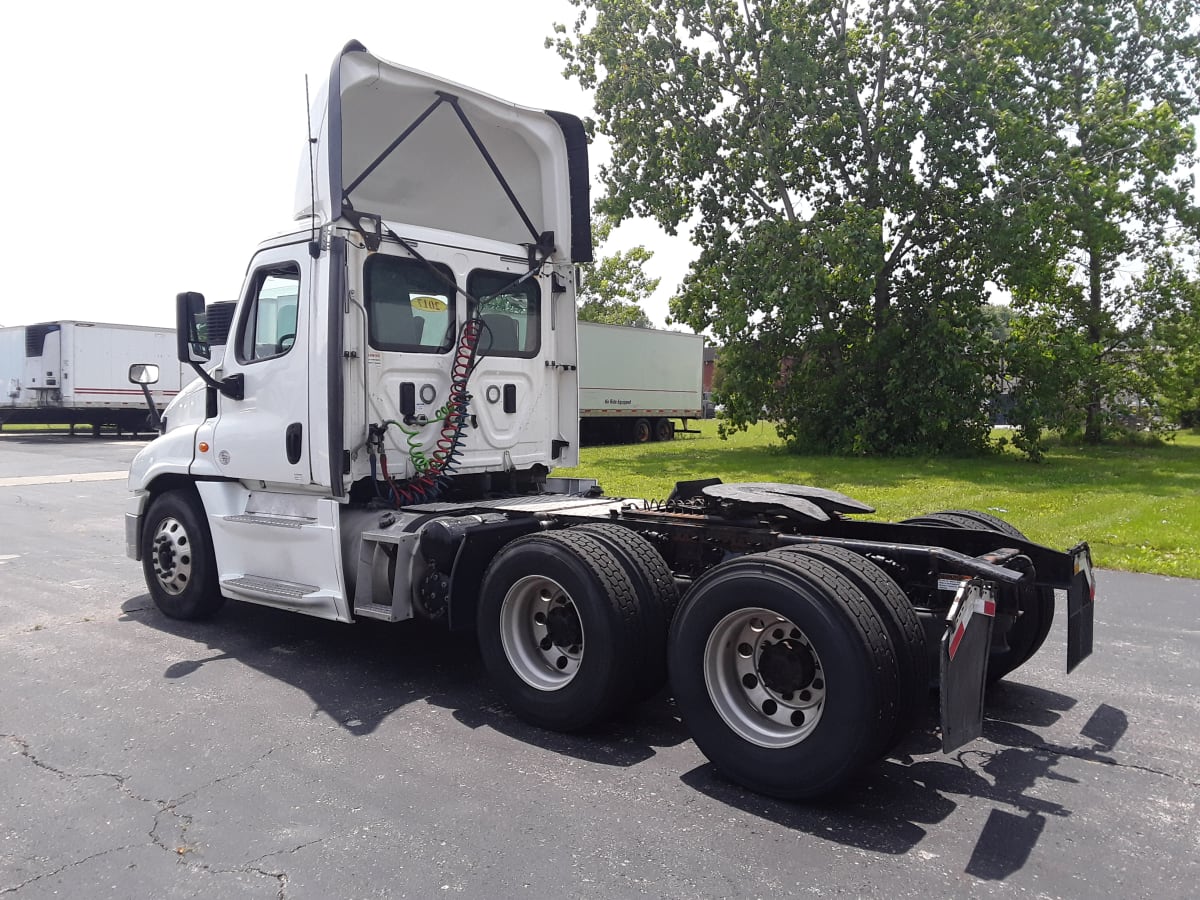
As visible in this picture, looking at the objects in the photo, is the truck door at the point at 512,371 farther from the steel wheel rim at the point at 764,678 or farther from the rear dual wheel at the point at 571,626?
the steel wheel rim at the point at 764,678

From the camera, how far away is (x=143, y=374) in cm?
739

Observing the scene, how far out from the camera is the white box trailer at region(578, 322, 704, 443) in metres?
30.0

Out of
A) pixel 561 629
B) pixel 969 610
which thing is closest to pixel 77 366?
pixel 561 629

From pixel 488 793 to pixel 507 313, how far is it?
385 cm

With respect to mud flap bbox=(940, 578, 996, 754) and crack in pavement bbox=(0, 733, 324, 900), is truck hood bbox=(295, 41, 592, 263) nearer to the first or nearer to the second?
crack in pavement bbox=(0, 733, 324, 900)

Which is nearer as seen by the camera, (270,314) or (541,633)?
(541,633)

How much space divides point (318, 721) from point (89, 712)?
1.30m

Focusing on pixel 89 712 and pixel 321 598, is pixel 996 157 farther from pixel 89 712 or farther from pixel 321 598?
pixel 89 712

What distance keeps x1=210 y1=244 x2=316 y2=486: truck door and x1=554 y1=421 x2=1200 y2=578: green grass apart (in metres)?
8.06

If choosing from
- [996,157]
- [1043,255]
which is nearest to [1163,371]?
[1043,255]

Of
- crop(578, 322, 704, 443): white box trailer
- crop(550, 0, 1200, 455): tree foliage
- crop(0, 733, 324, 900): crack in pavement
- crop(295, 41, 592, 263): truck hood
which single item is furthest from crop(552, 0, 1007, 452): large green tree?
crop(0, 733, 324, 900): crack in pavement

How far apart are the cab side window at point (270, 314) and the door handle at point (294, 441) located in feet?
1.73

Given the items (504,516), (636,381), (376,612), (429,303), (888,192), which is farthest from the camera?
(636,381)

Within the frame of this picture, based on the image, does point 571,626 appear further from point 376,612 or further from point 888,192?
point 888,192
